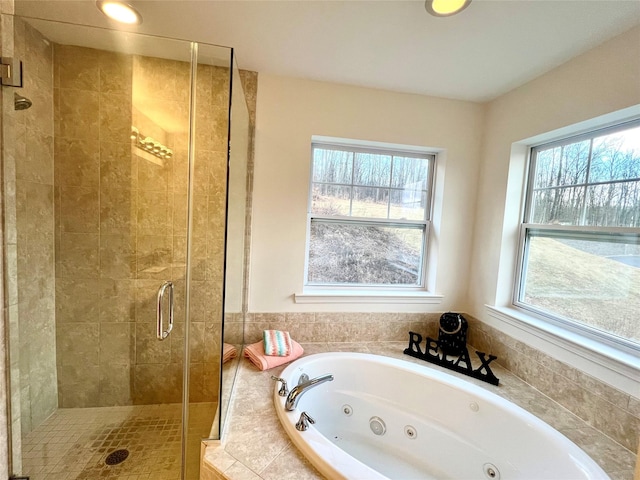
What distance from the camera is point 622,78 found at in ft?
4.36

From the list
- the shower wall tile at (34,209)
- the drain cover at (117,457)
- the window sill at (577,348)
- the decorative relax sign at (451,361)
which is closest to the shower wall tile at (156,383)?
the drain cover at (117,457)

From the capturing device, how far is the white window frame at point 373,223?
7.03ft

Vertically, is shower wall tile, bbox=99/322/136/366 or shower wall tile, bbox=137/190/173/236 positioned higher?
shower wall tile, bbox=137/190/173/236

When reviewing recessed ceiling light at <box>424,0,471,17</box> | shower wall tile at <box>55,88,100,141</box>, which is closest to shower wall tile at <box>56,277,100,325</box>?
shower wall tile at <box>55,88,100,141</box>

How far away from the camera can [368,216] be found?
89.7 inches

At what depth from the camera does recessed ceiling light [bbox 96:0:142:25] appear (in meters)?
1.31

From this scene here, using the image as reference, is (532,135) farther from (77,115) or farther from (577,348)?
(77,115)

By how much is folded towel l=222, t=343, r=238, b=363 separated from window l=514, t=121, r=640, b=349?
197 centimetres

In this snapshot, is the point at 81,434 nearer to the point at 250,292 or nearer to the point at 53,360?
the point at 53,360

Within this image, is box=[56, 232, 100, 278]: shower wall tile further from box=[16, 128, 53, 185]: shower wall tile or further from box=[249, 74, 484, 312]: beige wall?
box=[249, 74, 484, 312]: beige wall

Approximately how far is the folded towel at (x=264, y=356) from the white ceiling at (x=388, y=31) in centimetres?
188

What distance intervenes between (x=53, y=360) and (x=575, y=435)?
288cm

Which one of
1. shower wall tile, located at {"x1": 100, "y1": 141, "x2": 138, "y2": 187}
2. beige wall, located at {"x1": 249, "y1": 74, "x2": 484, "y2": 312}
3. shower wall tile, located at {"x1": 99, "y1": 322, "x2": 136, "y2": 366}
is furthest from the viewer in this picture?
beige wall, located at {"x1": 249, "y1": 74, "x2": 484, "y2": 312}

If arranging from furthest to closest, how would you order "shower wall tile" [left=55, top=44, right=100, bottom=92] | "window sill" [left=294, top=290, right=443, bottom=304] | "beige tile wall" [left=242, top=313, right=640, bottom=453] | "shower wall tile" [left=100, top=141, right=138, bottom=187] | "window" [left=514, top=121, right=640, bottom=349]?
"window sill" [left=294, top=290, right=443, bottom=304]
"shower wall tile" [left=100, top=141, right=138, bottom=187]
"shower wall tile" [left=55, top=44, right=100, bottom=92]
"window" [left=514, top=121, right=640, bottom=349]
"beige tile wall" [left=242, top=313, right=640, bottom=453]
